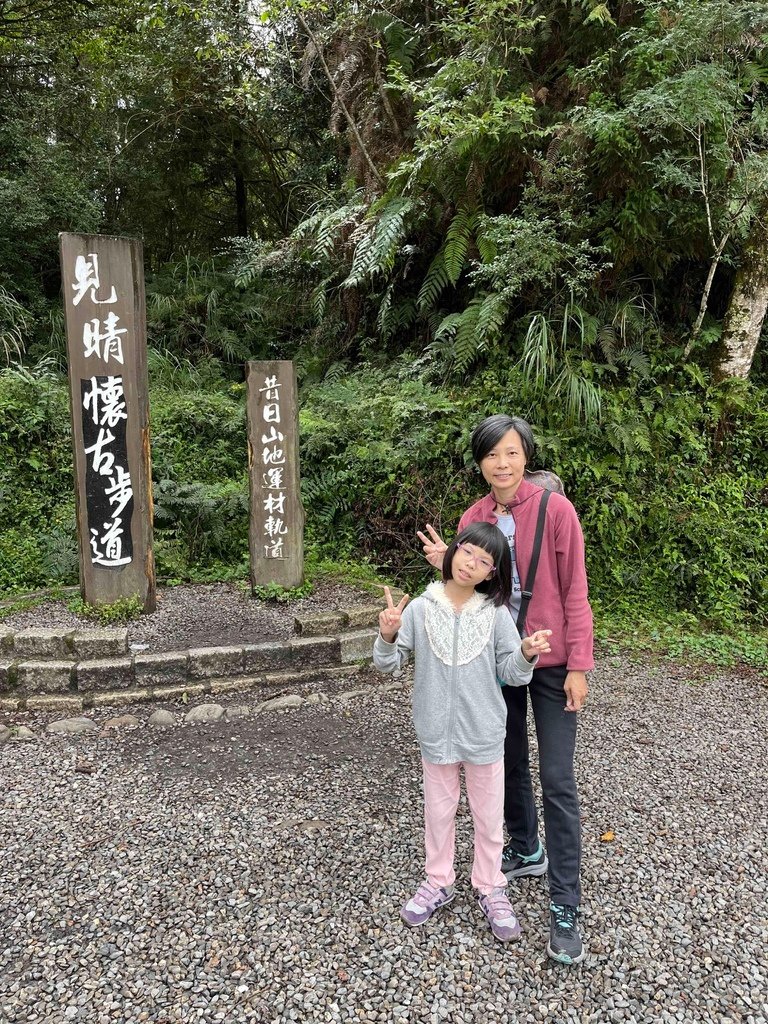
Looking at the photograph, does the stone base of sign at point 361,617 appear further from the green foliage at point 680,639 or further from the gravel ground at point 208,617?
the green foliage at point 680,639

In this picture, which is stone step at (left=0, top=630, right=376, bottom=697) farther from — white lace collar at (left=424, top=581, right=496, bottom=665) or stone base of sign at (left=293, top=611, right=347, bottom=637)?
white lace collar at (left=424, top=581, right=496, bottom=665)

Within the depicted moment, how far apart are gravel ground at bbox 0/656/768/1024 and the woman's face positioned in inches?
64.0

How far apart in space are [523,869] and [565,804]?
0.61 metres

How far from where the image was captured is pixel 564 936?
2174mm

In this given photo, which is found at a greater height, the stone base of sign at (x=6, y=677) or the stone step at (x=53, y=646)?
the stone step at (x=53, y=646)

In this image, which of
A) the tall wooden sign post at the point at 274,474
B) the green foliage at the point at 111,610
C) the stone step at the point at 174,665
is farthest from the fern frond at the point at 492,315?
the green foliage at the point at 111,610

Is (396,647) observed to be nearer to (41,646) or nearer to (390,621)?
(390,621)

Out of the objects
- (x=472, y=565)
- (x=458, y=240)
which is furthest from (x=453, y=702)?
(x=458, y=240)

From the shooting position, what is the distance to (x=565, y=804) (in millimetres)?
2193

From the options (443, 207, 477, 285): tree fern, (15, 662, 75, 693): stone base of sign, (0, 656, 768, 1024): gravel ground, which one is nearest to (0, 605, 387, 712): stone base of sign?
(15, 662, 75, 693): stone base of sign

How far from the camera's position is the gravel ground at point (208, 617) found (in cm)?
462

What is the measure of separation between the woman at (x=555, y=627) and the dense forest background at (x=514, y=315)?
366cm

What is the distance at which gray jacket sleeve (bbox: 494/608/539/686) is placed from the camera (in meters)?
2.15

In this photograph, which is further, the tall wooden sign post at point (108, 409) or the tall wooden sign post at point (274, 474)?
the tall wooden sign post at point (274, 474)
